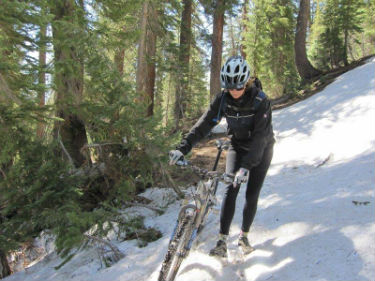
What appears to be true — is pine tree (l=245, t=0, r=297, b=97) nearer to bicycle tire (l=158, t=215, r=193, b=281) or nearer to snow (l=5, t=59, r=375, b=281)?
snow (l=5, t=59, r=375, b=281)

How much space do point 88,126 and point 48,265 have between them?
122 inches

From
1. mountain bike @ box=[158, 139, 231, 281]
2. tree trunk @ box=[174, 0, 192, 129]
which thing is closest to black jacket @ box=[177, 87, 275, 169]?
mountain bike @ box=[158, 139, 231, 281]

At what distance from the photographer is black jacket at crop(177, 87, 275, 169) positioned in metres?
3.58

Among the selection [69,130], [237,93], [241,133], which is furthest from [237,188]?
[69,130]

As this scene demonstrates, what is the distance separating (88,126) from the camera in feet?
22.2

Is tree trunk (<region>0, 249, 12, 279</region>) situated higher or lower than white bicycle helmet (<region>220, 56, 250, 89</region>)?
lower

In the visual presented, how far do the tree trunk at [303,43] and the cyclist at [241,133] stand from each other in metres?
13.7

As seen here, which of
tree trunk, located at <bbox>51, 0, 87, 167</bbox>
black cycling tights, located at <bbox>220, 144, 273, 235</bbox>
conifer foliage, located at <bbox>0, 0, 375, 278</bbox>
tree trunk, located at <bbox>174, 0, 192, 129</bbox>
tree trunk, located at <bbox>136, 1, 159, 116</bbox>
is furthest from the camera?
tree trunk, located at <bbox>174, 0, 192, 129</bbox>

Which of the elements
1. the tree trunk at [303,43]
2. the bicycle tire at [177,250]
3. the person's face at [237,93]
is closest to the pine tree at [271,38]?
the tree trunk at [303,43]

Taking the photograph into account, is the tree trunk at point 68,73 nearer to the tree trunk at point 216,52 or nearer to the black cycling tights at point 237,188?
the black cycling tights at point 237,188

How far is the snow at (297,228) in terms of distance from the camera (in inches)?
144

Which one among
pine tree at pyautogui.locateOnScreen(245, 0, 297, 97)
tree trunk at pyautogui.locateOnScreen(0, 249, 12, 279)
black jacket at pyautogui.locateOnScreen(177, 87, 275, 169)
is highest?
pine tree at pyautogui.locateOnScreen(245, 0, 297, 97)

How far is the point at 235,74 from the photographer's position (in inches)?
139

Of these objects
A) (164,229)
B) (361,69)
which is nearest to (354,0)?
(361,69)
